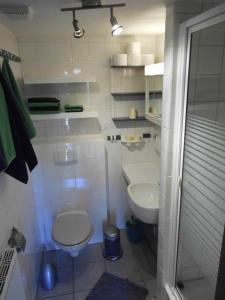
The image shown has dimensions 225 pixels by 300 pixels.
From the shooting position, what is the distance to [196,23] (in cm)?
122

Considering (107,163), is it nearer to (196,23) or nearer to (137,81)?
(137,81)

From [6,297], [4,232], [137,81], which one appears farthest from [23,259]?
[137,81]

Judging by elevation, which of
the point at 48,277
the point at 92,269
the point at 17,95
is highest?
the point at 17,95

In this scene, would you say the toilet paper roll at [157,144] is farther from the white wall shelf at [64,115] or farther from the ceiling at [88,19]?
the ceiling at [88,19]

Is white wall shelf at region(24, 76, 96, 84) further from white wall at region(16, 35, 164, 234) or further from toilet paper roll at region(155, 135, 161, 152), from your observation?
toilet paper roll at region(155, 135, 161, 152)

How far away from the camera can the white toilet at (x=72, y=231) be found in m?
2.07

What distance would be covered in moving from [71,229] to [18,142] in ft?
3.82

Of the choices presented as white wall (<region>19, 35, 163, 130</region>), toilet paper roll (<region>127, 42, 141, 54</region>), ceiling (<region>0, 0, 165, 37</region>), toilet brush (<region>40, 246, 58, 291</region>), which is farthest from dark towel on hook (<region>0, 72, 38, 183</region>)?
toilet paper roll (<region>127, 42, 141, 54</region>)

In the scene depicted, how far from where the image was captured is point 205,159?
1357 mm

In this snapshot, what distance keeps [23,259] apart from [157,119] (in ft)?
5.08

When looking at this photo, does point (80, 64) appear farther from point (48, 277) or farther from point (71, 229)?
point (48, 277)

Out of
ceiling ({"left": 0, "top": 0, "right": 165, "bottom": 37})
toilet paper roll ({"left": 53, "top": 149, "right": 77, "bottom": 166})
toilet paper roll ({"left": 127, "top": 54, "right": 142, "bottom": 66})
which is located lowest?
toilet paper roll ({"left": 53, "top": 149, "right": 77, "bottom": 166})

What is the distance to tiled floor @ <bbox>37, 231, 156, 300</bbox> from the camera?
2104mm

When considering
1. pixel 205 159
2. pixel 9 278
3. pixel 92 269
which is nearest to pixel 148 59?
pixel 205 159
